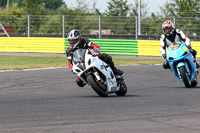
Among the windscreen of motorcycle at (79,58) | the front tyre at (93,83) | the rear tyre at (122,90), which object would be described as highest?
the windscreen of motorcycle at (79,58)

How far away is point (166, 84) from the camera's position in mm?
13359

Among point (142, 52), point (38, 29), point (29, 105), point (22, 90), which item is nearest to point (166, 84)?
point (22, 90)

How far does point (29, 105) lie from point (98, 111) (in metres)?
1.47

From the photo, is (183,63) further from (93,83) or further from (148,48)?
(148,48)

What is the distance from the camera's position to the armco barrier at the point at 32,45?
27.5 metres

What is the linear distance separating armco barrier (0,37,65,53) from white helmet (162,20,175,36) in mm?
14596

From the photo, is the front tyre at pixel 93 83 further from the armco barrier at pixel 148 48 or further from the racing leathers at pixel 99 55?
the armco barrier at pixel 148 48

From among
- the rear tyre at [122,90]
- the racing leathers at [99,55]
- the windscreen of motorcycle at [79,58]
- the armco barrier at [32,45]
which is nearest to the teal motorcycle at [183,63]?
the rear tyre at [122,90]

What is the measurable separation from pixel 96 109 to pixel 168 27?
5138 mm

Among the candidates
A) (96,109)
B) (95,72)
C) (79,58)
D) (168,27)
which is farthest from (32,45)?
(96,109)

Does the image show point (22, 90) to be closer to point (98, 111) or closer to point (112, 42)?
point (98, 111)

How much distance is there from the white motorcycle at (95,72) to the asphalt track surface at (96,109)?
0.27m

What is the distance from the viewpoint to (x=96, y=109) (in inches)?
328

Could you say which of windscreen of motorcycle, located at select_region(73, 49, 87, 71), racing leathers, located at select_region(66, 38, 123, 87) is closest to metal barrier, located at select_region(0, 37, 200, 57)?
racing leathers, located at select_region(66, 38, 123, 87)
